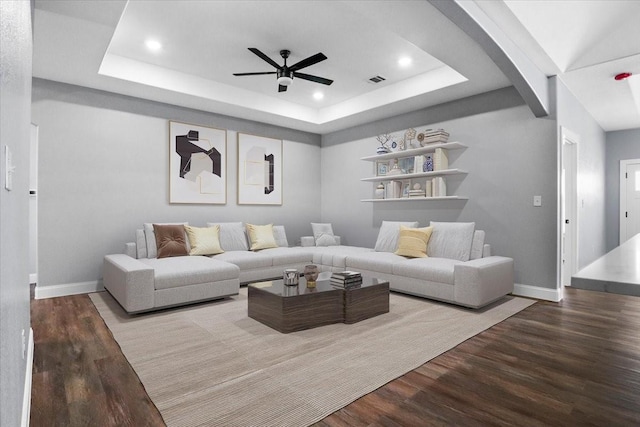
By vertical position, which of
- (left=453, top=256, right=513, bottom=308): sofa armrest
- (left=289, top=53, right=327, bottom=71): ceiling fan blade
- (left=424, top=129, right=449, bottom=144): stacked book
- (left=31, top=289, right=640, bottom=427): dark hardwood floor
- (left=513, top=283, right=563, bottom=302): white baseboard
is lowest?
(left=31, top=289, right=640, bottom=427): dark hardwood floor

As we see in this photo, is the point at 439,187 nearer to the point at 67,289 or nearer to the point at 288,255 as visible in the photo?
the point at 288,255

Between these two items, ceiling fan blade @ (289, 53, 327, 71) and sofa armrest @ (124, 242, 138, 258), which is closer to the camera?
ceiling fan blade @ (289, 53, 327, 71)

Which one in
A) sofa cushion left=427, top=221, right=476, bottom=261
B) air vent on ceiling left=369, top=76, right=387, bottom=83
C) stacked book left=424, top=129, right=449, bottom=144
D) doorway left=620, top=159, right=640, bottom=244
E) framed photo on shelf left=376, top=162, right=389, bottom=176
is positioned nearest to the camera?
sofa cushion left=427, top=221, right=476, bottom=261

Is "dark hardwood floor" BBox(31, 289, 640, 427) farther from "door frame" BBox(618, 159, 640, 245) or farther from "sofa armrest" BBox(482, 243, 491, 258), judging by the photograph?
"door frame" BBox(618, 159, 640, 245)

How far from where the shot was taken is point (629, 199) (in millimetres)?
6570

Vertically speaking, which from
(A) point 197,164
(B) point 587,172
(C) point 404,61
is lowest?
(B) point 587,172

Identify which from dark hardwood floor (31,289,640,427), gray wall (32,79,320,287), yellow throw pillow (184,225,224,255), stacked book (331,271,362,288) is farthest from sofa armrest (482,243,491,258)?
gray wall (32,79,320,287)

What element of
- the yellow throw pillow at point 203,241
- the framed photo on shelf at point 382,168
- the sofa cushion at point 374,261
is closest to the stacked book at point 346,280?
the sofa cushion at point 374,261

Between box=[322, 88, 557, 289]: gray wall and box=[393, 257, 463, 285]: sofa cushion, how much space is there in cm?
90

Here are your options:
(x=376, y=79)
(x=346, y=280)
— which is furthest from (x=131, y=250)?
(x=376, y=79)

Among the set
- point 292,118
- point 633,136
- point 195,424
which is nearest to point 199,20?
point 292,118

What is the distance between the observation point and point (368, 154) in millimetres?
6176

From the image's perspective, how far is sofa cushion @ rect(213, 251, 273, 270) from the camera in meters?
4.65

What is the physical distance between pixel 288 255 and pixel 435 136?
2.68 meters
